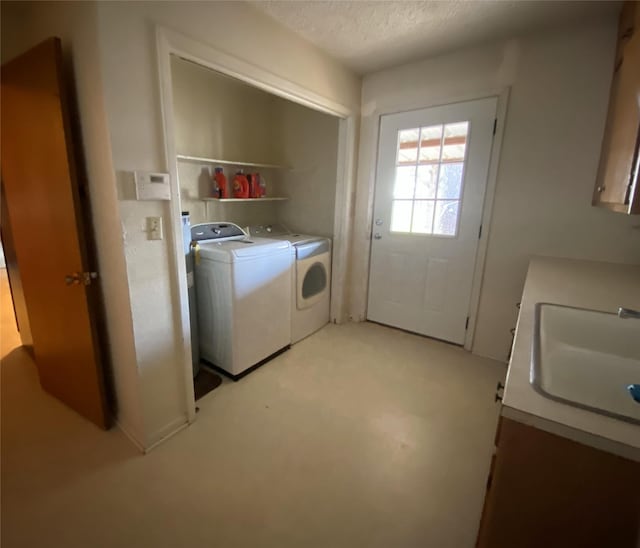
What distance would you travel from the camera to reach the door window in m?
2.44

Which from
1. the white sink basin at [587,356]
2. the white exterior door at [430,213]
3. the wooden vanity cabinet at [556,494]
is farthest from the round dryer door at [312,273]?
the wooden vanity cabinet at [556,494]

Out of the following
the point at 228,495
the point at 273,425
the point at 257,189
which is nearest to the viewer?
the point at 228,495

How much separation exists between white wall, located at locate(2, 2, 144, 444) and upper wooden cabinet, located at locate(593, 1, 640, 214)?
1.95 metres

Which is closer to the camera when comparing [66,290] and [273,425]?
[66,290]

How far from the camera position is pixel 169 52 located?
1.40 meters

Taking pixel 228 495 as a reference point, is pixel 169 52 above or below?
above

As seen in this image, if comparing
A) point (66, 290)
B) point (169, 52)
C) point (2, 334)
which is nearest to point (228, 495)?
point (66, 290)

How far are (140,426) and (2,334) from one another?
2228 mm

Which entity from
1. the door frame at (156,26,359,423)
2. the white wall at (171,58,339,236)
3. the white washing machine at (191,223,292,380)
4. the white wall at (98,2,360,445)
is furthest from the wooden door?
the white wall at (171,58,339,236)

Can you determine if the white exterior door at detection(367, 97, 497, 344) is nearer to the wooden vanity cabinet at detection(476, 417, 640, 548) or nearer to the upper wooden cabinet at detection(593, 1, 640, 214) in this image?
the upper wooden cabinet at detection(593, 1, 640, 214)

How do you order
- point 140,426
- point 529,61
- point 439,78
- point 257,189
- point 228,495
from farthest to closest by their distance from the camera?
point 257,189
point 439,78
point 529,61
point 140,426
point 228,495

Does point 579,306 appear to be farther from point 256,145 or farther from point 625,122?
point 256,145

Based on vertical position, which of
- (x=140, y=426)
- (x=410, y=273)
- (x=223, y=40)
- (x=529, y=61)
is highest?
(x=529, y=61)

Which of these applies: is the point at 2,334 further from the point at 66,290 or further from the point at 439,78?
the point at 439,78
